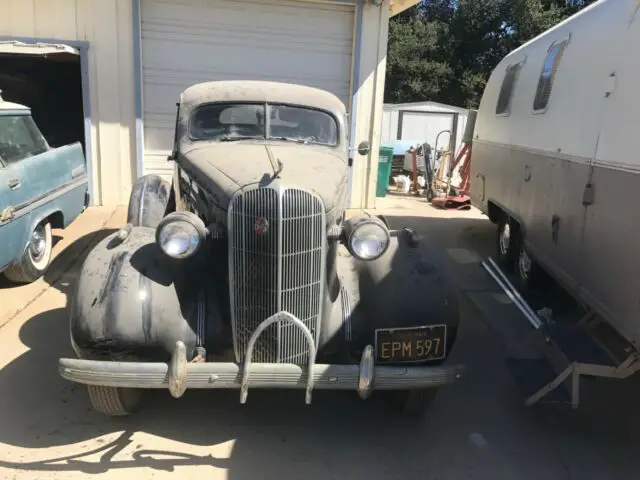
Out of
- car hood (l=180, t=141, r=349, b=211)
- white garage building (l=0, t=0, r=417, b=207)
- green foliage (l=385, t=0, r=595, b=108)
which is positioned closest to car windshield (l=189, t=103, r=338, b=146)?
car hood (l=180, t=141, r=349, b=211)

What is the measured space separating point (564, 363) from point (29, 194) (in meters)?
5.28

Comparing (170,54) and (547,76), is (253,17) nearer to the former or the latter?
(170,54)

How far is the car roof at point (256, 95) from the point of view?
5.29 metres

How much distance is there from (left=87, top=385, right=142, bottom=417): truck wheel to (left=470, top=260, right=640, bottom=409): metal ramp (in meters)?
2.72

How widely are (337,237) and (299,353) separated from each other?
0.77m

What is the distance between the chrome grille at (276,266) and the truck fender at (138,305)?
1.01ft

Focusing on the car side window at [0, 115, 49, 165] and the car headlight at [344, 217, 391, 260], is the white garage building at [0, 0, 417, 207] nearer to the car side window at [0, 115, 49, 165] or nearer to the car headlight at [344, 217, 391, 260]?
the car side window at [0, 115, 49, 165]

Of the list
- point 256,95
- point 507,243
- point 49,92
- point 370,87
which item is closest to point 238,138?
point 256,95

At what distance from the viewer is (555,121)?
5.72m

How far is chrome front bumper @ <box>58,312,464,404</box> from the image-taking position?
129 inches

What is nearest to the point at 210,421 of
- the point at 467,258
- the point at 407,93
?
the point at 467,258

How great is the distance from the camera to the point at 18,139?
6.57m

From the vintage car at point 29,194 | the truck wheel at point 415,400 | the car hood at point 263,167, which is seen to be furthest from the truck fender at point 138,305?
the vintage car at point 29,194

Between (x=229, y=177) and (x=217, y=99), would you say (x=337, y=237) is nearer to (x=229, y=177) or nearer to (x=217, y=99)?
(x=229, y=177)
